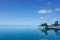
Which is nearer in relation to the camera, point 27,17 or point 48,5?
point 48,5

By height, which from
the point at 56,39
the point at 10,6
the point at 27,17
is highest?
the point at 10,6

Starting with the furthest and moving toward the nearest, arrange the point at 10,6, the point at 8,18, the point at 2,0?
the point at 8,18, the point at 10,6, the point at 2,0

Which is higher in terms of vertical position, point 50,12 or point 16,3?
point 16,3

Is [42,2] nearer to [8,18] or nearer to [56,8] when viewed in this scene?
[56,8]

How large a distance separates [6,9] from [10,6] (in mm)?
550

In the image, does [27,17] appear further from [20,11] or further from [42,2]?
[42,2]

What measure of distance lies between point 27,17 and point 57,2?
14.6ft

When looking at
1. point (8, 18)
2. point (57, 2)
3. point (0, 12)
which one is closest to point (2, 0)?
point (0, 12)

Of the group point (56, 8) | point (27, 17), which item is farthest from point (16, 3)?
point (56, 8)

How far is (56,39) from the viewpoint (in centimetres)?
803

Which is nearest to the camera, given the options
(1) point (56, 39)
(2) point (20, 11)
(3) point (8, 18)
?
(1) point (56, 39)

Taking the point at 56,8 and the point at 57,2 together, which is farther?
the point at 56,8

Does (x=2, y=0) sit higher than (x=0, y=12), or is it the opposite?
(x=2, y=0)

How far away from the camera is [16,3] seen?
10.7 meters
